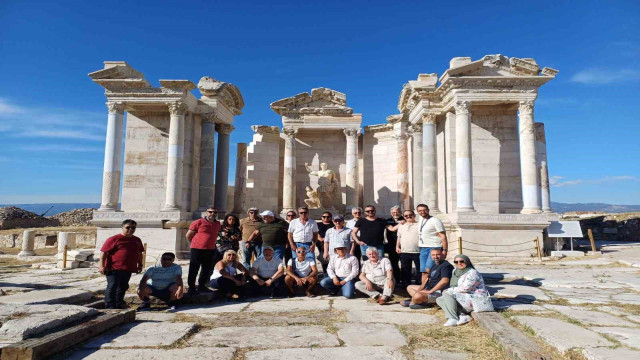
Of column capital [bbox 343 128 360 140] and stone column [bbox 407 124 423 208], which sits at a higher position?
column capital [bbox 343 128 360 140]

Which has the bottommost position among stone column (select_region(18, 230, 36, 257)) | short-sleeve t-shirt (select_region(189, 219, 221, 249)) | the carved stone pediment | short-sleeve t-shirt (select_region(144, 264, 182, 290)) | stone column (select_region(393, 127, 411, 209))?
stone column (select_region(18, 230, 36, 257))

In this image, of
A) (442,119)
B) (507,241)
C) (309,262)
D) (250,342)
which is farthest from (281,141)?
(250,342)

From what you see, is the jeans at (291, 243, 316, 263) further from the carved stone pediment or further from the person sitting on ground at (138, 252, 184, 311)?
the carved stone pediment

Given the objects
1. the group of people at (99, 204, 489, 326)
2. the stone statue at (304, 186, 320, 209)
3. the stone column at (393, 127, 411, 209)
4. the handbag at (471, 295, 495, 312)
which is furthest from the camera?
the stone statue at (304, 186, 320, 209)

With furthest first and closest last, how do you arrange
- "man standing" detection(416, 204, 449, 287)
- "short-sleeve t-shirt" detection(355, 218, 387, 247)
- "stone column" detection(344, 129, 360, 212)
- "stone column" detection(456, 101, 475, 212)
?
"stone column" detection(344, 129, 360, 212)
"stone column" detection(456, 101, 475, 212)
"short-sleeve t-shirt" detection(355, 218, 387, 247)
"man standing" detection(416, 204, 449, 287)

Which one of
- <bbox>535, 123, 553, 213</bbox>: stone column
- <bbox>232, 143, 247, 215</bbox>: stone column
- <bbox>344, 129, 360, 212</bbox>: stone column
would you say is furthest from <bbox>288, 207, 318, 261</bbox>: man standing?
<bbox>535, 123, 553, 213</bbox>: stone column

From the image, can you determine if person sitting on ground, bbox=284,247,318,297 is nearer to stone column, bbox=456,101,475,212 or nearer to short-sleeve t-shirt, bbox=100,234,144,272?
short-sleeve t-shirt, bbox=100,234,144,272

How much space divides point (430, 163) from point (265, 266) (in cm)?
1021

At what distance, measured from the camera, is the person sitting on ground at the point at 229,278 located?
7.86 m

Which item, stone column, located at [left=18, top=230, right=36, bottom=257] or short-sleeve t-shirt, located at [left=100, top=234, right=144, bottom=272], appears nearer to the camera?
short-sleeve t-shirt, located at [left=100, top=234, right=144, bottom=272]

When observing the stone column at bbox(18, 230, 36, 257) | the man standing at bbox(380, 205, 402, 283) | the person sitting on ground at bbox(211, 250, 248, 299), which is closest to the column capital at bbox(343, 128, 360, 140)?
the man standing at bbox(380, 205, 402, 283)

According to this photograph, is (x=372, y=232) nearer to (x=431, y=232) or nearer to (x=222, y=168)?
(x=431, y=232)

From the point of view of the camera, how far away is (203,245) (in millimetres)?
7961

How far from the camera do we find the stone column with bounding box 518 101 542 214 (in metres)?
15.0
